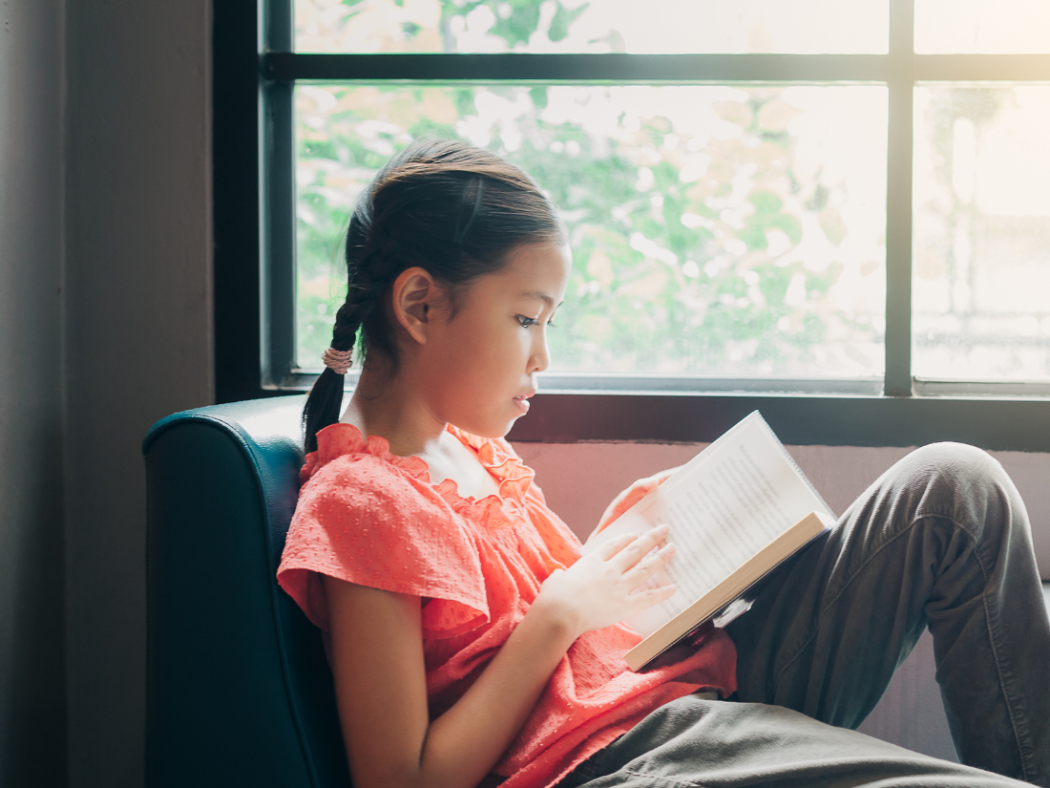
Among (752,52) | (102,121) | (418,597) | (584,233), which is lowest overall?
(418,597)

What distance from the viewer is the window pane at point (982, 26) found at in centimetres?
114

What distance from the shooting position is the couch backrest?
1.82 feet

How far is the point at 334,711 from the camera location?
64cm

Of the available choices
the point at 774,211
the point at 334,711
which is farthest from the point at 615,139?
the point at 334,711

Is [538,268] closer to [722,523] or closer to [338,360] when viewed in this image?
[338,360]

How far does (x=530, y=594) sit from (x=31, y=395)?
0.80 metres

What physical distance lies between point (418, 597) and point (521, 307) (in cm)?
32

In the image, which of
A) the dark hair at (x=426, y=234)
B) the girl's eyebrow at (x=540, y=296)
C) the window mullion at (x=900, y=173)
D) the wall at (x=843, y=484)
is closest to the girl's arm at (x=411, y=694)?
the dark hair at (x=426, y=234)

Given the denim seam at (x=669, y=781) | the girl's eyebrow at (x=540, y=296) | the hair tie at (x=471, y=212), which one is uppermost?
the hair tie at (x=471, y=212)

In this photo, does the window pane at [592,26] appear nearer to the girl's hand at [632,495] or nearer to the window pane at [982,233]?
the window pane at [982,233]

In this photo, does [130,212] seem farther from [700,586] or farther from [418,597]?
[700,586]

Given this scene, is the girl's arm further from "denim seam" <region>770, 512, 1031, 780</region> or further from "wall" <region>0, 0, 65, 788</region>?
"wall" <region>0, 0, 65, 788</region>

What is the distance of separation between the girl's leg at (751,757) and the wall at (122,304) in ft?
2.83

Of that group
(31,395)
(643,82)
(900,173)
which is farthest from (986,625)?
(31,395)
